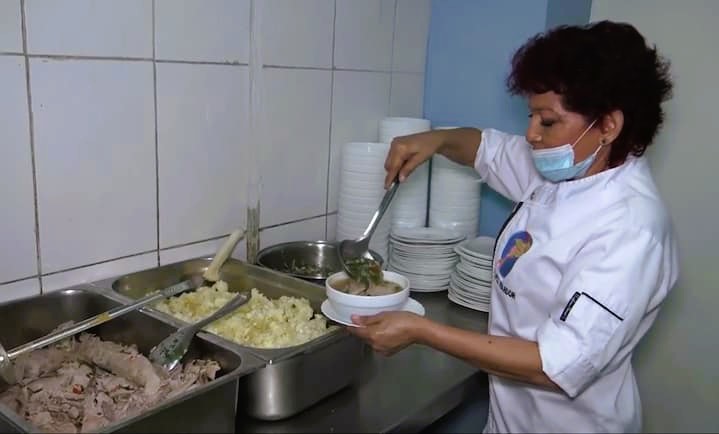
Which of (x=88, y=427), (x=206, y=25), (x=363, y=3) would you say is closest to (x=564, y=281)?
(x=88, y=427)

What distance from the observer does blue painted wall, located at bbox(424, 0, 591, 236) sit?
165cm

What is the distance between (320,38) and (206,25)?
0.32 meters

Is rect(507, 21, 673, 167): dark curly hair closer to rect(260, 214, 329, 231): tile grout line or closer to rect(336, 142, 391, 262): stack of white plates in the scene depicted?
rect(336, 142, 391, 262): stack of white plates

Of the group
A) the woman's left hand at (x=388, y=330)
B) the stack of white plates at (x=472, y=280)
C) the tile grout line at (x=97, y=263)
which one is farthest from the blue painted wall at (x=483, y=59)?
the tile grout line at (x=97, y=263)

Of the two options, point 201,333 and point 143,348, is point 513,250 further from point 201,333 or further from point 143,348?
point 143,348

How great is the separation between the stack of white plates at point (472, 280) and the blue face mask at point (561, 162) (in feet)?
1.16

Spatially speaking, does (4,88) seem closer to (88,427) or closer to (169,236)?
(169,236)

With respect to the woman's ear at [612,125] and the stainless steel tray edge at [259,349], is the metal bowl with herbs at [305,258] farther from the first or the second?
the woman's ear at [612,125]

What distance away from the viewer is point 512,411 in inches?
46.7

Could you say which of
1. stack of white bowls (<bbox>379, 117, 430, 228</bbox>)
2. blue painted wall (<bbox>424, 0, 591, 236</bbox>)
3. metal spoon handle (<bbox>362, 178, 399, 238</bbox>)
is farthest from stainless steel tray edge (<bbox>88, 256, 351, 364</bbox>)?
blue painted wall (<bbox>424, 0, 591, 236</bbox>)

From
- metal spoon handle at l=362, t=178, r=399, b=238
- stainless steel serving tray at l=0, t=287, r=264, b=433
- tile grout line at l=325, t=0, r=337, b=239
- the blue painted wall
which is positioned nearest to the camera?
stainless steel serving tray at l=0, t=287, r=264, b=433

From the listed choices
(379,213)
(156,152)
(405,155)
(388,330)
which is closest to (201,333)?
(388,330)

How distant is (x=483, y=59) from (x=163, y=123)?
2.89 feet

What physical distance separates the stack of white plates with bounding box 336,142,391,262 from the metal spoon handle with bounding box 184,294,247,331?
1.59 ft
